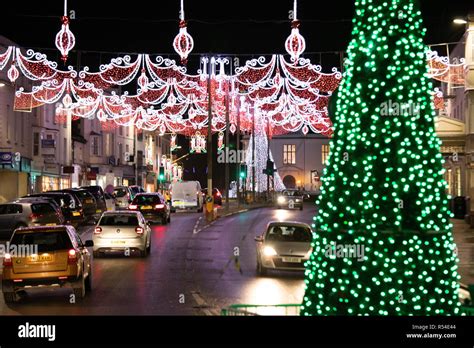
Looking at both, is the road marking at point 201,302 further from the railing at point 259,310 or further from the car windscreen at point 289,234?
the car windscreen at point 289,234

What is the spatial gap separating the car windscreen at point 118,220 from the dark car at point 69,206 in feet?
37.6

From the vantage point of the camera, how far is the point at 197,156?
13000cm

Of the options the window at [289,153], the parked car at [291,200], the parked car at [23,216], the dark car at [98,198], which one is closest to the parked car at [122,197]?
the dark car at [98,198]

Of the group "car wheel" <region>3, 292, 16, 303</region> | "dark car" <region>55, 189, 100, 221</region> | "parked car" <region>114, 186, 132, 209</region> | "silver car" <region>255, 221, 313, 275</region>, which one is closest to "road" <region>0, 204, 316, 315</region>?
"car wheel" <region>3, 292, 16, 303</region>

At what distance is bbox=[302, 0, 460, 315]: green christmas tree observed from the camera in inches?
288

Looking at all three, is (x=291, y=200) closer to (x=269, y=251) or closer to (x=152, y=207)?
(x=152, y=207)

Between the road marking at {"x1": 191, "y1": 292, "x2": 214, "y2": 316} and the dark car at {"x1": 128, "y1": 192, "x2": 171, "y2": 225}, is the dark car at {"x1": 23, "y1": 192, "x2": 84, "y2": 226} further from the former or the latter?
the road marking at {"x1": 191, "y1": 292, "x2": 214, "y2": 316}

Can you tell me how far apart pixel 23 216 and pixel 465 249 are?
1710cm

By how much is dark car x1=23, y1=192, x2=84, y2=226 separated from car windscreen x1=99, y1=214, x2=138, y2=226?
1145 centimetres

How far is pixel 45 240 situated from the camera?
52.9ft

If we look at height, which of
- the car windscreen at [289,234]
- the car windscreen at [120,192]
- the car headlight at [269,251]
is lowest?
the car headlight at [269,251]

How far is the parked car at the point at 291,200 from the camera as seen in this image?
198 feet

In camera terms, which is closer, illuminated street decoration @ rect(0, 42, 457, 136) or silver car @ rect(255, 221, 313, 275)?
silver car @ rect(255, 221, 313, 275)
